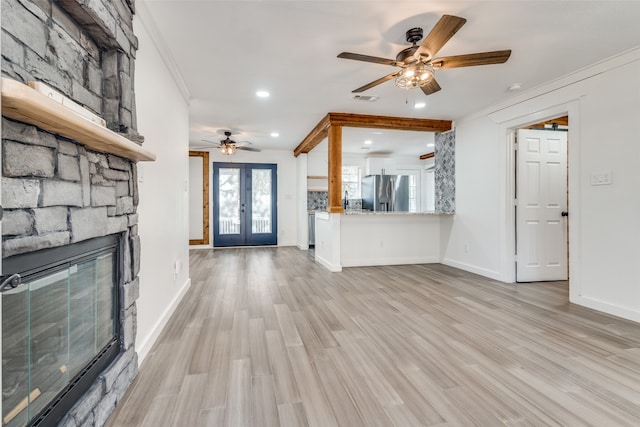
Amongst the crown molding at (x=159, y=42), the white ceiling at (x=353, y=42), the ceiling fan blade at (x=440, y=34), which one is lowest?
the ceiling fan blade at (x=440, y=34)

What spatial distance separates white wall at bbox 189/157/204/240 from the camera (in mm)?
7145

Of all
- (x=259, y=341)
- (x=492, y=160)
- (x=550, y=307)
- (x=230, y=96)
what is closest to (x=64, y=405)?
(x=259, y=341)

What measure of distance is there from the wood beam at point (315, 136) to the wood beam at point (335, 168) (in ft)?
0.65

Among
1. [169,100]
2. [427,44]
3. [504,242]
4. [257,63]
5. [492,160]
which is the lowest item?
[504,242]

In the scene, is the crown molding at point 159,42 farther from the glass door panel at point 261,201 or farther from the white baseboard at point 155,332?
the glass door panel at point 261,201

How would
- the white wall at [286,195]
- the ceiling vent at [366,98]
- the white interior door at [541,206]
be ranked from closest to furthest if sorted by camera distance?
the ceiling vent at [366,98] → the white interior door at [541,206] → the white wall at [286,195]

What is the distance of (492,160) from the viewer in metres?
4.23

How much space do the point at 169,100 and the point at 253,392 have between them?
8.55 ft

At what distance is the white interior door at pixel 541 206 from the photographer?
4.05m

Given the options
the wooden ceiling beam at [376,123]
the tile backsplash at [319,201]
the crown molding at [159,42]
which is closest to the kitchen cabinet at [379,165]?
the tile backsplash at [319,201]

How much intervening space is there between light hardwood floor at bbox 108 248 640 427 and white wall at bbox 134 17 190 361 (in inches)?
8.2

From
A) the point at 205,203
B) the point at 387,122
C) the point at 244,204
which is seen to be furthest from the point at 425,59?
the point at 205,203

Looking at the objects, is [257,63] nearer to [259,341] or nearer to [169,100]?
[169,100]

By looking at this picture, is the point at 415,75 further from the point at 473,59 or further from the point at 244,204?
the point at 244,204
